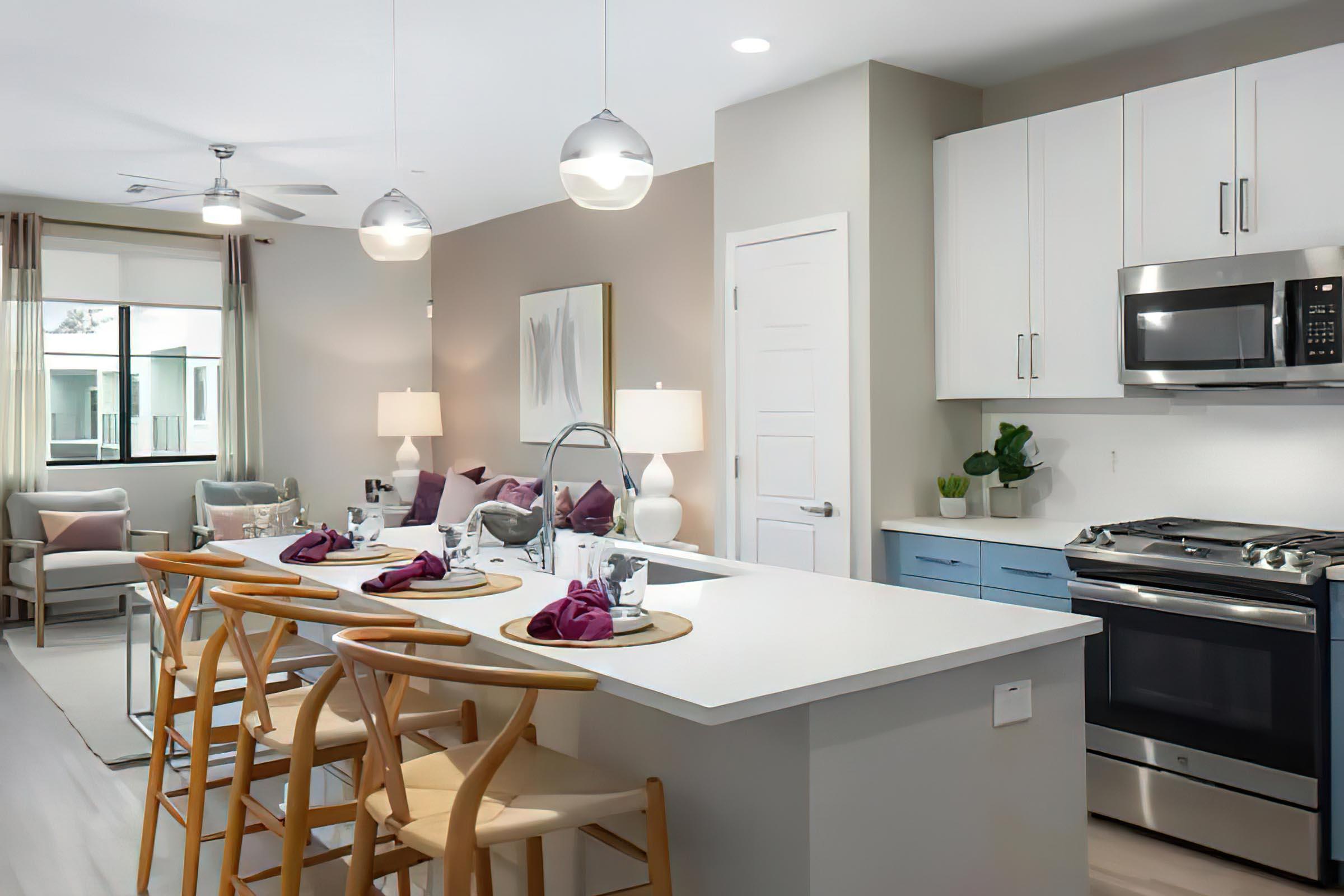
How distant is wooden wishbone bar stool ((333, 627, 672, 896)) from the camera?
158cm

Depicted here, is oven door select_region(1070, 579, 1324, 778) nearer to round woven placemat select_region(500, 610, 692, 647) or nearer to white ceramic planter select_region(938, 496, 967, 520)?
white ceramic planter select_region(938, 496, 967, 520)

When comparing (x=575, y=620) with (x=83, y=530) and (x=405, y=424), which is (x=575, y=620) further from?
(x=405, y=424)

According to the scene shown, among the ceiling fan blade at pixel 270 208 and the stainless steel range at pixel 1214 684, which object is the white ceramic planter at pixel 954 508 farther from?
the ceiling fan blade at pixel 270 208

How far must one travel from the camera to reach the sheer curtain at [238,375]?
7227 millimetres

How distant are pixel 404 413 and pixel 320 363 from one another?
0.75 metres

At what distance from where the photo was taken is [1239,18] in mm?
3619

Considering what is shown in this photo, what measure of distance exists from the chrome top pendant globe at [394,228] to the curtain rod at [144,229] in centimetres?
436

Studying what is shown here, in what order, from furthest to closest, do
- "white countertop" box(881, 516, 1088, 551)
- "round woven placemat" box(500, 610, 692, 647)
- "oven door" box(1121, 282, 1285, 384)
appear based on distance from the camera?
"white countertop" box(881, 516, 1088, 551)
"oven door" box(1121, 282, 1285, 384)
"round woven placemat" box(500, 610, 692, 647)

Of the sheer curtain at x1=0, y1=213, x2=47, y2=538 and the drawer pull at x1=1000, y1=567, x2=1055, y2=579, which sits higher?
the sheer curtain at x1=0, y1=213, x2=47, y2=538

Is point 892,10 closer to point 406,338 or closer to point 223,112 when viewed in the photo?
point 223,112

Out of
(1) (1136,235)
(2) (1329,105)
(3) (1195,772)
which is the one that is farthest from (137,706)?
(2) (1329,105)

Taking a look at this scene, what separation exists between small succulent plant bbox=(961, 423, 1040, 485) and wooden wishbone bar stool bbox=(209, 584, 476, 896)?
253cm

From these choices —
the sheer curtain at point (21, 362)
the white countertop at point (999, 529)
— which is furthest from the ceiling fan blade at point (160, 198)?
the white countertop at point (999, 529)

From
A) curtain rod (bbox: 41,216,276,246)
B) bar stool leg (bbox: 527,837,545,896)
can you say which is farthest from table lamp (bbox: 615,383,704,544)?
curtain rod (bbox: 41,216,276,246)
